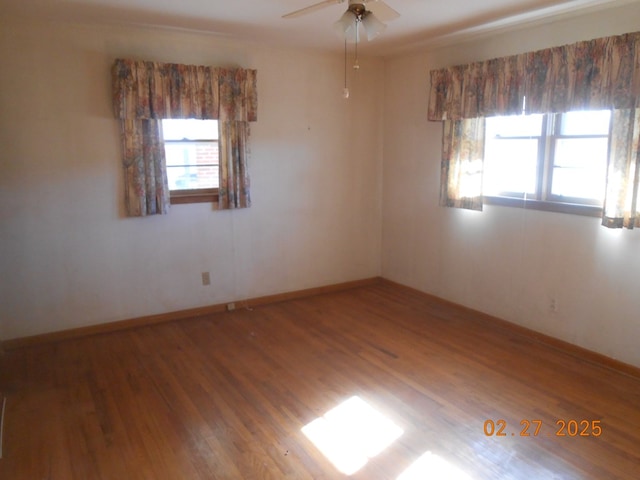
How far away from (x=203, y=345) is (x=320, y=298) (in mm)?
1595

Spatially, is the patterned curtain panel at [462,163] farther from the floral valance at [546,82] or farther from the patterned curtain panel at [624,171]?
the patterned curtain panel at [624,171]

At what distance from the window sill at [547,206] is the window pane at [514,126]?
55 cm

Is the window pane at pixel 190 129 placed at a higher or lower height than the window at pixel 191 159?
higher

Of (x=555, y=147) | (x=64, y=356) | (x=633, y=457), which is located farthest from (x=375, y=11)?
(x=64, y=356)

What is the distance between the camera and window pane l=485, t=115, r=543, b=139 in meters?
3.79

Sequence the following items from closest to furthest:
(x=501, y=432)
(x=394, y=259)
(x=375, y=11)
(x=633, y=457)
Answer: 1. (x=633, y=457)
2. (x=501, y=432)
3. (x=375, y=11)
4. (x=394, y=259)

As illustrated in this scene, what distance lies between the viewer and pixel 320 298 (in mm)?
5121

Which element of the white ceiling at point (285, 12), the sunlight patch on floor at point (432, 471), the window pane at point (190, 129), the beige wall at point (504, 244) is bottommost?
the sunlight patch on floor at point (432, 471)

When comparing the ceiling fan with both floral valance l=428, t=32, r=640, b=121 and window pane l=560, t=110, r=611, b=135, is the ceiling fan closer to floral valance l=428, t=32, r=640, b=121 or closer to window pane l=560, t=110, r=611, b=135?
floral valance l=428, t=32, r=640, b=121

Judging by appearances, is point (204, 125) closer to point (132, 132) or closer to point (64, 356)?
point (132, 132)

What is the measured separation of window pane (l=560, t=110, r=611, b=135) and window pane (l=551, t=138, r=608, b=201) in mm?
57

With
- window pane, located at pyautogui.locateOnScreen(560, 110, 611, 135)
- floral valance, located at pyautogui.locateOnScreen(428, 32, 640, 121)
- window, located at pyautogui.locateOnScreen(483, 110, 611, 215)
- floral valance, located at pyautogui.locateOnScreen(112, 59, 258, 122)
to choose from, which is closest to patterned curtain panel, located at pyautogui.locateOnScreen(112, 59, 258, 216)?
floral valance, located at pyautogui.locateOnScreen(112, 59, 258, 122)

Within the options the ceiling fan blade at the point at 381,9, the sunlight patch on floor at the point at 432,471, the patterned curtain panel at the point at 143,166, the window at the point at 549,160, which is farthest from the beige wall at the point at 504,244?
the patterned curtain panel at the point at 143,166

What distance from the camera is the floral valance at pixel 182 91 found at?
3.88 metres
